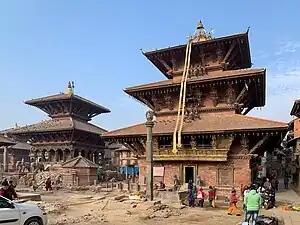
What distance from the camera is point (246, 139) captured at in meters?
24.0

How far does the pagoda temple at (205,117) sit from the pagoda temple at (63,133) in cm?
1669

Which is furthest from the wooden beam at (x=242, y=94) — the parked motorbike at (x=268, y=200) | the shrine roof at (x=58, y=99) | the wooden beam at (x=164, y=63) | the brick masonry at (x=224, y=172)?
the shrine roof at (x=58, y=99)

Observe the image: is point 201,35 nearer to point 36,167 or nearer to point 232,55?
point 232,55

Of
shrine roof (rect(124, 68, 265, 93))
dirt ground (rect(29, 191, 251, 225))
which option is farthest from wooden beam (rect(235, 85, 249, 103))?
dirt ground (rect(29, 191, 251, 225))

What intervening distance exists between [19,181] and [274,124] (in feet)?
94.5

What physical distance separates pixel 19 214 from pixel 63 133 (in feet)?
112

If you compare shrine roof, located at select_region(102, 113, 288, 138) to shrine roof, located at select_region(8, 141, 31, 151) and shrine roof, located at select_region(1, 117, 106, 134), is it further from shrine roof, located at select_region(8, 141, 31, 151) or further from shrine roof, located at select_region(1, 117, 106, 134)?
shrine roof, located at select_region(8, 141, 31, 151)

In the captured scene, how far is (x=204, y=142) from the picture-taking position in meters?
26.4

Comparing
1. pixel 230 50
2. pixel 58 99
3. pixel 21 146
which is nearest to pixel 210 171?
pixel 230 50

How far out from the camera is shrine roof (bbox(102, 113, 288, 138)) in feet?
74.3

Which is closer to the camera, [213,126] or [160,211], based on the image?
[160,211]

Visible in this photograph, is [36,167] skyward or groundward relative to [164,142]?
groundward

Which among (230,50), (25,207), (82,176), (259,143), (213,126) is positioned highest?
(230,50)

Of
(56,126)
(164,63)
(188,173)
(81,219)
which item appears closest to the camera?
(81,219)
